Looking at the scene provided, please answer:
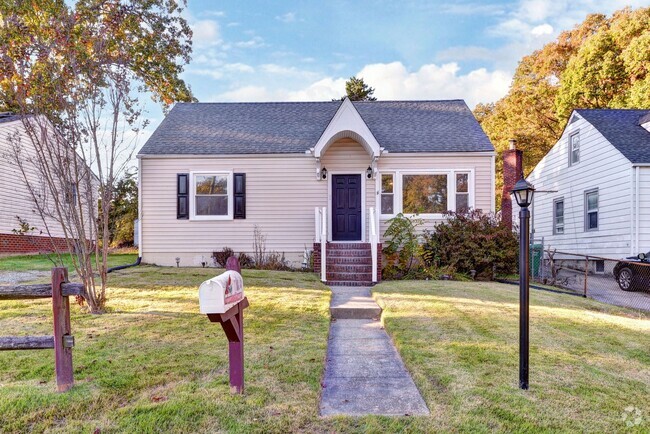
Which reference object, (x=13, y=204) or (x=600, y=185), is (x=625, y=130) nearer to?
(x=600, y=185)

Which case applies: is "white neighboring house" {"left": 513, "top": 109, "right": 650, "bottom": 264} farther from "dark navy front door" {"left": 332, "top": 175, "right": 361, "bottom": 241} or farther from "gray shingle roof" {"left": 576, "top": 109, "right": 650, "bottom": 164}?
"dark navy front door" {"left": 332, "top": 175, "right": 361, "bottom": 241}

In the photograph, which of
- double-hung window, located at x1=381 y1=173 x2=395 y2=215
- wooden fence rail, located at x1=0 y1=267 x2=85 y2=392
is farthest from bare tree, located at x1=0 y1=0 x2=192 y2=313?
double-hung window, located at x1=381 y1=173 x2=395 y2=215

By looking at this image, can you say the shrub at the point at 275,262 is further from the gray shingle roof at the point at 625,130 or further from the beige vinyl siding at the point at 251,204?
the gray shingle roof at the point at 625,130

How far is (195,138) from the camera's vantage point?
42.5ft

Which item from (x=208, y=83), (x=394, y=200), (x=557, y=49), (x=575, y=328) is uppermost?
(x=557, y=49)

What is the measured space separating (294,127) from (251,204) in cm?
311

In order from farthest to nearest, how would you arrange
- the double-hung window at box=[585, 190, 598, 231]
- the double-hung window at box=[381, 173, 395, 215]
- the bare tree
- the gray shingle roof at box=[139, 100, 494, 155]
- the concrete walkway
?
the double-hung window at box=[585, 190, 598, 231], the gray shingle roof at box=[139, 100, 494, 155], the double-hung window at box=[381, 173, 395, 215], the bare tree, the concrete walkway

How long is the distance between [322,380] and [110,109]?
4.69 meters

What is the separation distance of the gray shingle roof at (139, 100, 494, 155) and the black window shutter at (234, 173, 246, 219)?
796 millimetres

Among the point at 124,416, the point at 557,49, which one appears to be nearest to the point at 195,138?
the point at 124,416

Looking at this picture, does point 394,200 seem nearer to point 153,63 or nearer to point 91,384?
point 91,384

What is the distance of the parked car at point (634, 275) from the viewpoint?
9.51 m

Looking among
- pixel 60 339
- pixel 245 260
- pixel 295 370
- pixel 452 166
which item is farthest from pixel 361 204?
pixel 60 339

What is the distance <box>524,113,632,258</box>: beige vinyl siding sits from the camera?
40.8ft
